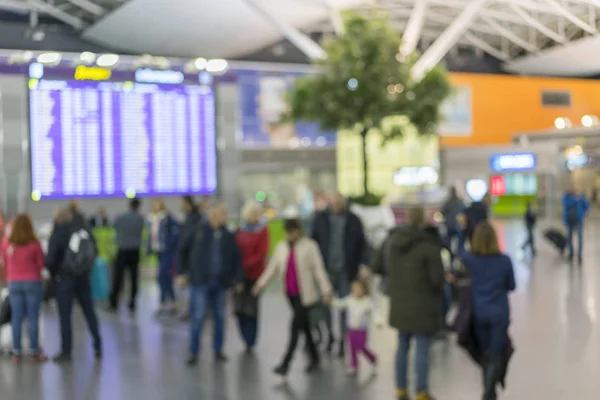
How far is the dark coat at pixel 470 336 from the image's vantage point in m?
6.68

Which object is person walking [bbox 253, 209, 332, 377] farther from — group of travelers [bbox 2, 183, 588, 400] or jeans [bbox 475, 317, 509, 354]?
jeans [bbox 475, 317, 509, 354]

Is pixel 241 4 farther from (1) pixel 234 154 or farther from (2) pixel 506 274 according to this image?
(2) pixel 506 274

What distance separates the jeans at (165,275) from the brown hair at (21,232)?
385 cm

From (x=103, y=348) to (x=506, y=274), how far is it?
513 cm

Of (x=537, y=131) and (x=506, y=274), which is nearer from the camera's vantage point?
(x=506, y=274)

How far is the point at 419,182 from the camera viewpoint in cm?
4278

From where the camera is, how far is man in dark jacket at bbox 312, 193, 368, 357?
9.36m

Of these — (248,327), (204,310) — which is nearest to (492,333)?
(204,310)

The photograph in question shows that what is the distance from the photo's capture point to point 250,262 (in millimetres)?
9797

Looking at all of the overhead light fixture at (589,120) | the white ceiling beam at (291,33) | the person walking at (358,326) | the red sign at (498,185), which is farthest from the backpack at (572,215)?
the overhead light fixture at (589,120)

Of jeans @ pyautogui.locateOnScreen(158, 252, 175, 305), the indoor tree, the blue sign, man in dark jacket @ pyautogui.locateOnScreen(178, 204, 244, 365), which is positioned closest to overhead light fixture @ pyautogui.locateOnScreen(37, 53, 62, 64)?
the indoor tree

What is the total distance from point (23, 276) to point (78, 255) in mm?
623

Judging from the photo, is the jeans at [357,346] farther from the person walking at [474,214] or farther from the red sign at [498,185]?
the red sign at [498,185]

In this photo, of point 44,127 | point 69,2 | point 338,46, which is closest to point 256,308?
point 44,127
